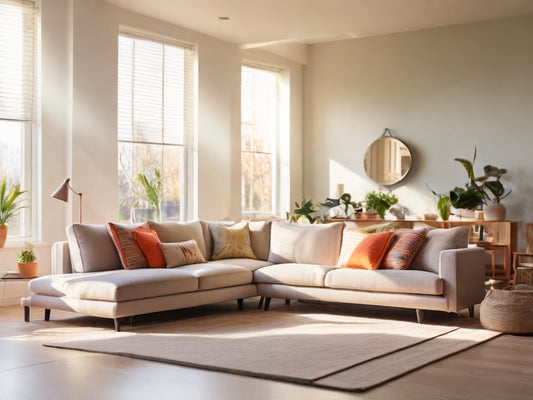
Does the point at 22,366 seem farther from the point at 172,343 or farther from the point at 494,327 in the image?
the point at 494,327

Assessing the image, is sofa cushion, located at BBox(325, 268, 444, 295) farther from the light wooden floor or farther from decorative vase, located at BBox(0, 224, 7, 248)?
decorative vase, located at BBox(0, 224, 7, 248)

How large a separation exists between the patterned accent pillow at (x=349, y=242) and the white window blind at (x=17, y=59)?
3.45 meters

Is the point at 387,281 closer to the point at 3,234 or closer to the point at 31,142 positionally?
the point at 3,234

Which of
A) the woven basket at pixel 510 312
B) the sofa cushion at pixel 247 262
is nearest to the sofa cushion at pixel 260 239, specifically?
the sofa cushion at pixel 247 262

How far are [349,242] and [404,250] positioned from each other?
2.10ft

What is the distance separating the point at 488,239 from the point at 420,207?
133cm

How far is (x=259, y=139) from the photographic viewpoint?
1026 cm

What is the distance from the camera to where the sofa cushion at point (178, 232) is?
265 inches

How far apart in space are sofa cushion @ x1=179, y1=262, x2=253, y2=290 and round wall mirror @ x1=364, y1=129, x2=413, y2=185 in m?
3.66

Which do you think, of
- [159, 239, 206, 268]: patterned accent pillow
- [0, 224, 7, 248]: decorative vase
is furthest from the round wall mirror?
[0, 224, 7, 248]: decorative vase

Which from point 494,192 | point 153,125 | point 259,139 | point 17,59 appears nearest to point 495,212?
point 494,192

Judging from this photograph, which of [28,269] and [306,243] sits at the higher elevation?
[306,243]

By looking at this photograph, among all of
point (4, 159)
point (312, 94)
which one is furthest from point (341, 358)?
point (312, 94)

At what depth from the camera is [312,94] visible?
1064cm
